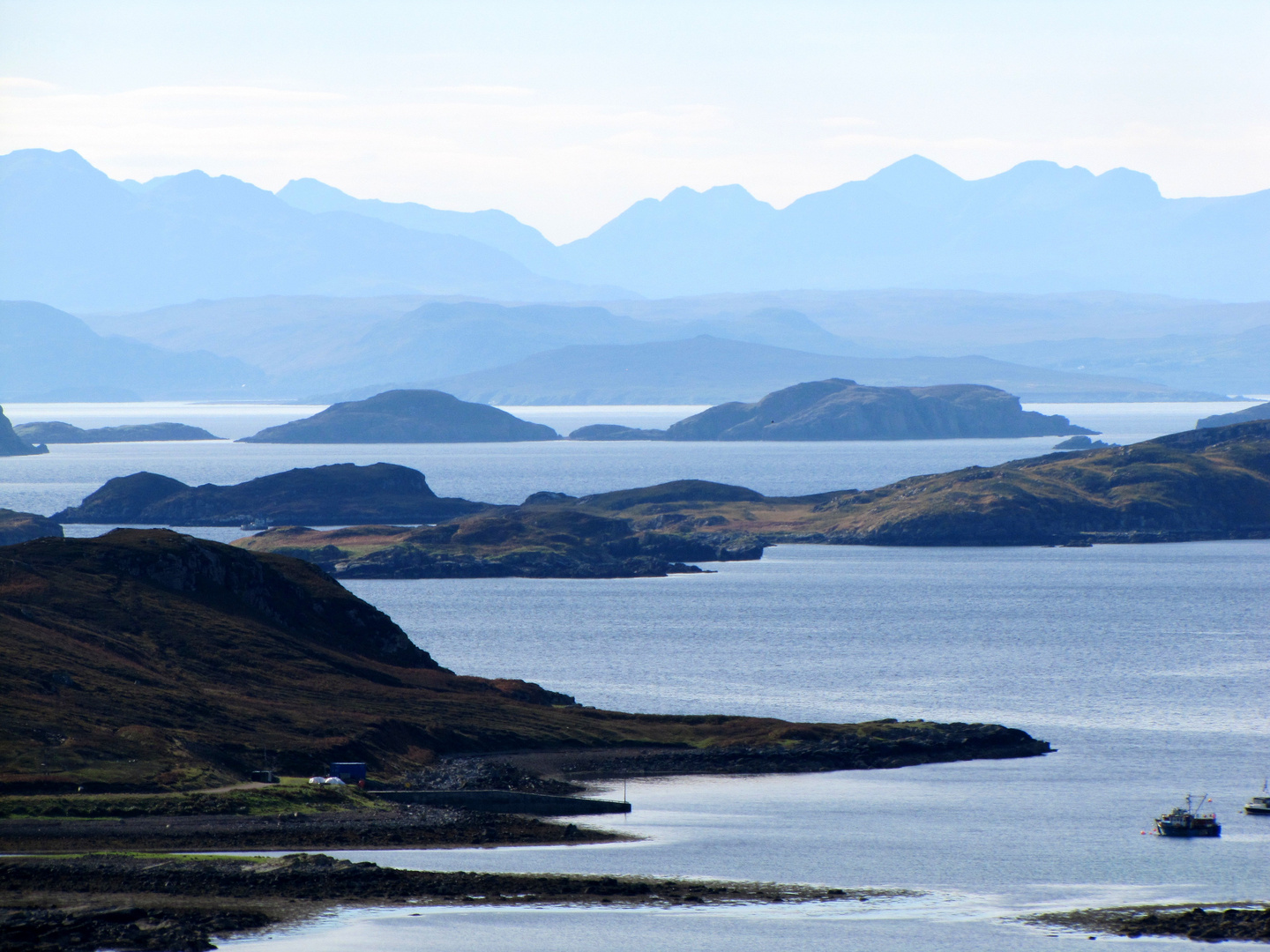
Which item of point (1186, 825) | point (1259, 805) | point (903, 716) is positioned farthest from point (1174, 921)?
point (903, 716)

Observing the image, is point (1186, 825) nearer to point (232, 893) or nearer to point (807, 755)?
point (807, 755)

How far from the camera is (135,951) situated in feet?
170

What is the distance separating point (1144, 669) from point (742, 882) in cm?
7336

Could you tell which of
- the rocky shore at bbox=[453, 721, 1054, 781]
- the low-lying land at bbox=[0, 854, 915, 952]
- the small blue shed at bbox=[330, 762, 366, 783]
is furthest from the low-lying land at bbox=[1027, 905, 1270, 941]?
the small blue shed at bbox=[330, 762, 366, 783]

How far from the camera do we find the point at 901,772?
295ft

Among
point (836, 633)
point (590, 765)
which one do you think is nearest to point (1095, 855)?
point (590, 765)

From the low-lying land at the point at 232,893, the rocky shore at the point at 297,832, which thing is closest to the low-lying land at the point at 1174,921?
the low-lying land at the point at 232,893

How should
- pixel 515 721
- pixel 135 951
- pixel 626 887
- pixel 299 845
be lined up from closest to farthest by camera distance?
pixel 135 951
pixel 626 887
pixel 299 845
pixel 515 721

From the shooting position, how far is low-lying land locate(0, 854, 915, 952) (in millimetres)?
52875

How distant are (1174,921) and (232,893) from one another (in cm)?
3104

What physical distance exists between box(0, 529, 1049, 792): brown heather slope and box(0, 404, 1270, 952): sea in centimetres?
809

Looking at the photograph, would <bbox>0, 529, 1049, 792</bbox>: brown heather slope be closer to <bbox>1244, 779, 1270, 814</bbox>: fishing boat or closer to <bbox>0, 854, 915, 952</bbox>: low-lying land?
<bbox>0, 854, 915, 952</bbox>: low-lying land

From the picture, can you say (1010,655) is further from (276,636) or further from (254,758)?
(254,758)

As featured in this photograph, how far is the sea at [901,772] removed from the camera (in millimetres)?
58188
